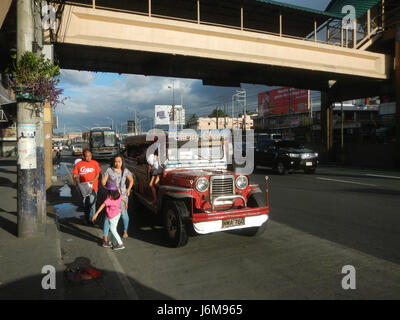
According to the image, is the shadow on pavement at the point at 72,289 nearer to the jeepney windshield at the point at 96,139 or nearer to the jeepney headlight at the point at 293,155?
the jeepney headlight at the point at 293,155

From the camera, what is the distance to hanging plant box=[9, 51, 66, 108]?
18.3 ft

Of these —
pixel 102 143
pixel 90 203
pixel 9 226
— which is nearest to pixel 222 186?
pixel 90 203

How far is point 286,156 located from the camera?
16219mm

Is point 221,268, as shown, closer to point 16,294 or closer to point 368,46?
point 16,294

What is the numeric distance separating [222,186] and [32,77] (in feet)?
13.1

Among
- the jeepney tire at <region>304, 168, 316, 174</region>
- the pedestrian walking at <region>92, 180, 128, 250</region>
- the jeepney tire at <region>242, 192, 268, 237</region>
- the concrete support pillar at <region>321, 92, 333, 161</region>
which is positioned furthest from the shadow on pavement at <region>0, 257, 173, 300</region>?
the concrete support pillar at <region>321, 92, 333, 161</region>

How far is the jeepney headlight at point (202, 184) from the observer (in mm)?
5482

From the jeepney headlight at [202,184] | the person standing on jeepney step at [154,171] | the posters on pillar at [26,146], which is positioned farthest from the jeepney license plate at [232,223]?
the posters on pillar at [26,146]

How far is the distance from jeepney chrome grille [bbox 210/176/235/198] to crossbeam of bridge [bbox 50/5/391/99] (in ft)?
35.9

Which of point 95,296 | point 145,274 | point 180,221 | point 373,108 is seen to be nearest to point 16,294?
point 95,296

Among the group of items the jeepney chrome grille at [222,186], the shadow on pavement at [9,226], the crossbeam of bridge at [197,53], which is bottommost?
the shadow on pavement at [9,226]

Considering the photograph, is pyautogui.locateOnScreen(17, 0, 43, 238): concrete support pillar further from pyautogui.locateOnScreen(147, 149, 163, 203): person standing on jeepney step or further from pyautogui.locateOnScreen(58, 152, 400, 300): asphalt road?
pyautogui.locateOnScreen(147, 149, 163, 203): person standing on jeepney step

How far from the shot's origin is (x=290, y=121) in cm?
5897

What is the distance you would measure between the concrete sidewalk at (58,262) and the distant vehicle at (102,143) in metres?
25.3
